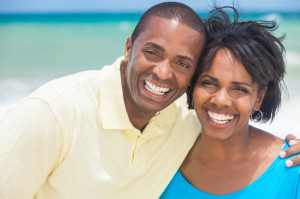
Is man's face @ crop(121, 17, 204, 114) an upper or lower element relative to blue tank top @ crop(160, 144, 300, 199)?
upper

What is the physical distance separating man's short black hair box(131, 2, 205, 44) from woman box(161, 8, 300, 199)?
0.49ft

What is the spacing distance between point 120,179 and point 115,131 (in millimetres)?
271

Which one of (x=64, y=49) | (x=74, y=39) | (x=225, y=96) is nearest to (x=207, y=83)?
(x=225, y=96)

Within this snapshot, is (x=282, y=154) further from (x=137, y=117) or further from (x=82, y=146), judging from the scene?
(x=82, y=146)

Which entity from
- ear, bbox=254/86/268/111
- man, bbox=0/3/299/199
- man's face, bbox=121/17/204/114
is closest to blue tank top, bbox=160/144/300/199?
man, bbox=0/3/299/199

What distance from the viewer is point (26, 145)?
2051 mm

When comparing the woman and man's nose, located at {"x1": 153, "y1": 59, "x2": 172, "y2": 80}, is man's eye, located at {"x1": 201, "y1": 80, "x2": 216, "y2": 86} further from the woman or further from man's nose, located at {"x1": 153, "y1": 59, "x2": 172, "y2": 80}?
man's nose, located at {"x1": 153, "y1": 59, "x2": 172, "y2": 80}

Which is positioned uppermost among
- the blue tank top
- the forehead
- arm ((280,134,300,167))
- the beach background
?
the forehead

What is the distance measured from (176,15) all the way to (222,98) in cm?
53

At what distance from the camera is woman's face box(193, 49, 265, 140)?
7.89 feet

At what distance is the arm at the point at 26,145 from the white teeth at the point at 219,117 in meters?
0.90

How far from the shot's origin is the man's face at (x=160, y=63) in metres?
2.35

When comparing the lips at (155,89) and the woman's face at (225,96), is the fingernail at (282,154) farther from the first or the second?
the lips at (155,89)

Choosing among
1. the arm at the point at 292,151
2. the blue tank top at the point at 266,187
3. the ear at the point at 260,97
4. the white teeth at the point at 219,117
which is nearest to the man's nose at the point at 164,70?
the white teeth at the point at 219,117
